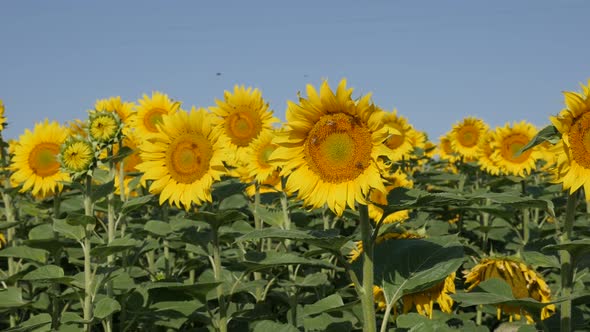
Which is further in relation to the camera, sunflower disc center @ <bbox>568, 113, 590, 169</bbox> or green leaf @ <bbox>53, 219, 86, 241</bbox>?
green leaf @ <bbox>53, 219, 86, 241</bbox>

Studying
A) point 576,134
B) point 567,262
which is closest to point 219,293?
point 567,262

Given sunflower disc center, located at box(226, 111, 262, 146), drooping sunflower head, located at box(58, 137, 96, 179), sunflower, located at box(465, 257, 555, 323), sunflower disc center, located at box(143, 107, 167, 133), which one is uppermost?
sunflower disc center, located at box(143, 107, 167, 133)

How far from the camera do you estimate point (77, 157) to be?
415cm

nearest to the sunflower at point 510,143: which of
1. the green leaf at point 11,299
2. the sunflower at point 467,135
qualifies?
the sunflower at point 467,135

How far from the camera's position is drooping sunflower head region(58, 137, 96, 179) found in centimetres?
412

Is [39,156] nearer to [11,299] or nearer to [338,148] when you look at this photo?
[11,299]

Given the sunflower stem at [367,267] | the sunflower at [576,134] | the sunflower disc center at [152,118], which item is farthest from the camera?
the sunflower disc center at [152,118]

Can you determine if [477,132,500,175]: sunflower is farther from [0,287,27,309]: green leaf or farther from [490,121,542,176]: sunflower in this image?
[0,287,27,309]: green leaf

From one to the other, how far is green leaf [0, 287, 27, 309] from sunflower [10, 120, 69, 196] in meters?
1.20

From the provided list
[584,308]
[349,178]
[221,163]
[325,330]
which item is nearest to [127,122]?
[221,163]

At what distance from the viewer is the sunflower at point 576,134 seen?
2.96 meters

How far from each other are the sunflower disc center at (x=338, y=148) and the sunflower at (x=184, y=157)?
1.26 m

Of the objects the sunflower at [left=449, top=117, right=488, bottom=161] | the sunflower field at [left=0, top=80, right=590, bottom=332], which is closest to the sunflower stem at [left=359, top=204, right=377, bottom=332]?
the sunflower field at [left=0, top=80, right=590, bottom=332]

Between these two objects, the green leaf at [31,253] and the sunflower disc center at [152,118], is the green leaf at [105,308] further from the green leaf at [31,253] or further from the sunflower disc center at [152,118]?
the sunflower disc center at [152,118]
